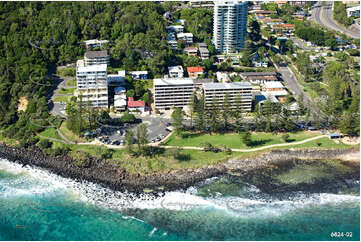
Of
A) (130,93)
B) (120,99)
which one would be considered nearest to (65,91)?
(120,99)

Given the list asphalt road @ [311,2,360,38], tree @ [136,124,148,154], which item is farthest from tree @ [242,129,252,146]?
asphalt road @ [311,2,360,38]

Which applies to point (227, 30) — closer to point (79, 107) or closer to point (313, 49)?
point (313, 49)

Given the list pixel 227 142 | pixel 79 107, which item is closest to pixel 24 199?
pixel 79 107

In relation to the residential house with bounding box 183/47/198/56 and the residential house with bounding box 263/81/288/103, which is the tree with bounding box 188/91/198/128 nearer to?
the residential house with bounding box 263/81/288/103

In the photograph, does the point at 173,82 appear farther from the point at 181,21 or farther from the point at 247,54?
the point at 181,21

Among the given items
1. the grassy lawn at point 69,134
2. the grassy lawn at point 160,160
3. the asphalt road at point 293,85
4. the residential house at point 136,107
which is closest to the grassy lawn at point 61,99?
the grassy lawn at point 69,134
